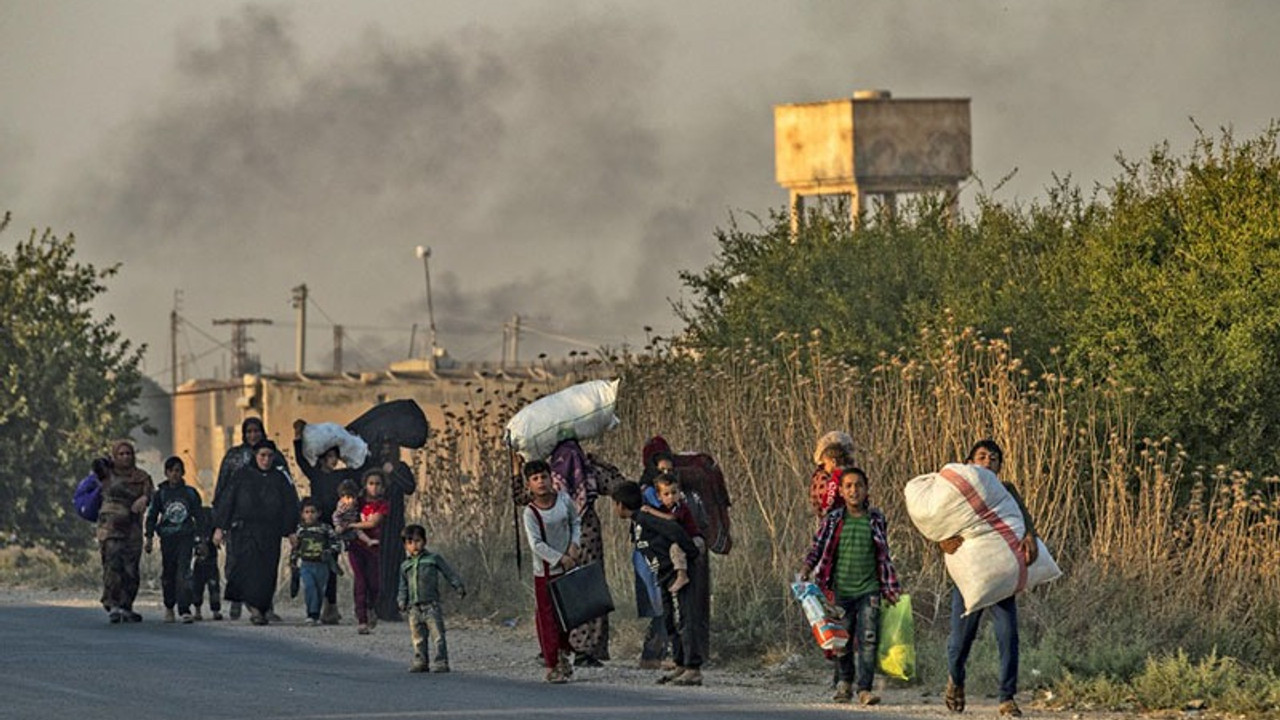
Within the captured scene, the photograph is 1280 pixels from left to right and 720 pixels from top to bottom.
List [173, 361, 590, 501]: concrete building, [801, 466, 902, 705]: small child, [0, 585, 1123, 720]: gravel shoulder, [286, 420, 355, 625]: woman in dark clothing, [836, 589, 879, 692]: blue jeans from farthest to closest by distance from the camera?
[173, 361, 590, 501]: concrete building, [286, 420, 355, 625]: woman in dark clothing, [0, 585, 1123, 720]: gravel shoulder, [836, 589, 879, 692]: blue jeans, [801, 466, 902, 705]: small child

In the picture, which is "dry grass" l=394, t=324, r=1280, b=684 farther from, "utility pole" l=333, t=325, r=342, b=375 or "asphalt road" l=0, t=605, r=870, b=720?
"utility pole" l=333, t=325, r=342, b=375

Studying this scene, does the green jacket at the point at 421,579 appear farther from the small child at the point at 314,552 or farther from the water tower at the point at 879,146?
the water tower at the point at 879,146

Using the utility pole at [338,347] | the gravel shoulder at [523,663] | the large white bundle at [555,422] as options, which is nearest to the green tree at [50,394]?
the gravel shoulder at [523,663]

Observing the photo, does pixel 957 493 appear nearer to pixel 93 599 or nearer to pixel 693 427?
pixel 693 427

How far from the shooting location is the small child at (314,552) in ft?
83.9

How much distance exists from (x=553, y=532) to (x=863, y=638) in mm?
2631

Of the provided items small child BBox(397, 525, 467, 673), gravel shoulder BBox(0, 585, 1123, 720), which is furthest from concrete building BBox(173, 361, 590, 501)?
small child BBox(397, 525, 467, 673)

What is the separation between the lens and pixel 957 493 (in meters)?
16.2

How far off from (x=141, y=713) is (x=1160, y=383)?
548 inches

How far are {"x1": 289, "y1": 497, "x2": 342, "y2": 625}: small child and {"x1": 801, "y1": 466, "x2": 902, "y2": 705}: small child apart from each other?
9286 mm

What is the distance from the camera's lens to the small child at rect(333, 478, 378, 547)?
81.5 feet

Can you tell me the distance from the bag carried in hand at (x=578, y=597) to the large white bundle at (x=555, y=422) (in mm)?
1786

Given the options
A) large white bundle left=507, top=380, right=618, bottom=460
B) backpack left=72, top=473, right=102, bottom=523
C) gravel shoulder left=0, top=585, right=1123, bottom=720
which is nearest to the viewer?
gravel shoulder left=0, top=585, right=1123, bottom=720

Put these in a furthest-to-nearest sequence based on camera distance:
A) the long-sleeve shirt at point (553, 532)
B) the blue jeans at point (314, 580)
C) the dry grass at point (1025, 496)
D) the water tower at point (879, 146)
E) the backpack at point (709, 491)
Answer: the water tower at point (879, 146) < the blue jeans at point (314, 580) < the dry grass at point (1025, 496) < the backpack at point (709, 491) < the long-sleeve shirt at point (553, 532)
